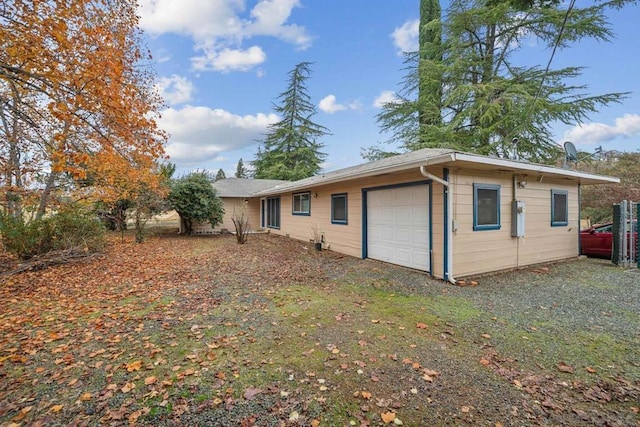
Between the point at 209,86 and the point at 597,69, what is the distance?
16420 millimetres

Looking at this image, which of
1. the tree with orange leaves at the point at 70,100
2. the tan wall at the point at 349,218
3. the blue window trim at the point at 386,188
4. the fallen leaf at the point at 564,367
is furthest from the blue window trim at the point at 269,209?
the fallen leaf at the point at 564,367

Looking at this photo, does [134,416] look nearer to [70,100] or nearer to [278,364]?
[278,364]

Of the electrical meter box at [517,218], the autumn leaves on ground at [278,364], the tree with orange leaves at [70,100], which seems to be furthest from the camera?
the electrical meter box at [517,218]

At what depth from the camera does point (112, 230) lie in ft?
52.6

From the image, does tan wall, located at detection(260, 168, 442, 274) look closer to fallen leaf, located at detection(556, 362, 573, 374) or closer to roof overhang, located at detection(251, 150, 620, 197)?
roof overhang, located at detection(251, 150, 620, 197)

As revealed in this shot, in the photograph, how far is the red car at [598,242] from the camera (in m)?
8.41

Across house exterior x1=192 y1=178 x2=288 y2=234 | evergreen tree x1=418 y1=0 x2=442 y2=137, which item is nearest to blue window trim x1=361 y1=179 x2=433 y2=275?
evergreen tree x1=418 y1=0 x2=442 y2=137

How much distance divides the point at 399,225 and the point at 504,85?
36.0ft

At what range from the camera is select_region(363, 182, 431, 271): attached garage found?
21.0 ft

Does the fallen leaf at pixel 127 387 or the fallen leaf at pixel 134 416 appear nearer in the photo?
the fallen leaf at pixel 134 416

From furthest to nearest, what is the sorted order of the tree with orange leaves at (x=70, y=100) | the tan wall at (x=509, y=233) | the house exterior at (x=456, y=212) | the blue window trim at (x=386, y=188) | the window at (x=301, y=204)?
the window at (x=301, y=204) < the blue window trim at (x=386, y=188) < the tan wall at (x=509, y=233) < the house exterior at (x=456, y=212) < the tree with orange leaves at (x=70, y=100)

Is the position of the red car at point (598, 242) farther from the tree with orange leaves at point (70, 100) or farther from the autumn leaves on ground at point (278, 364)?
the tree with orange leaves at point (70, 100)

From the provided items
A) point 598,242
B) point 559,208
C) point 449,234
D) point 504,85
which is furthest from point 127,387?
point 504,85

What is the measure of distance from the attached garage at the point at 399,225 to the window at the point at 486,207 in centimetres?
99
